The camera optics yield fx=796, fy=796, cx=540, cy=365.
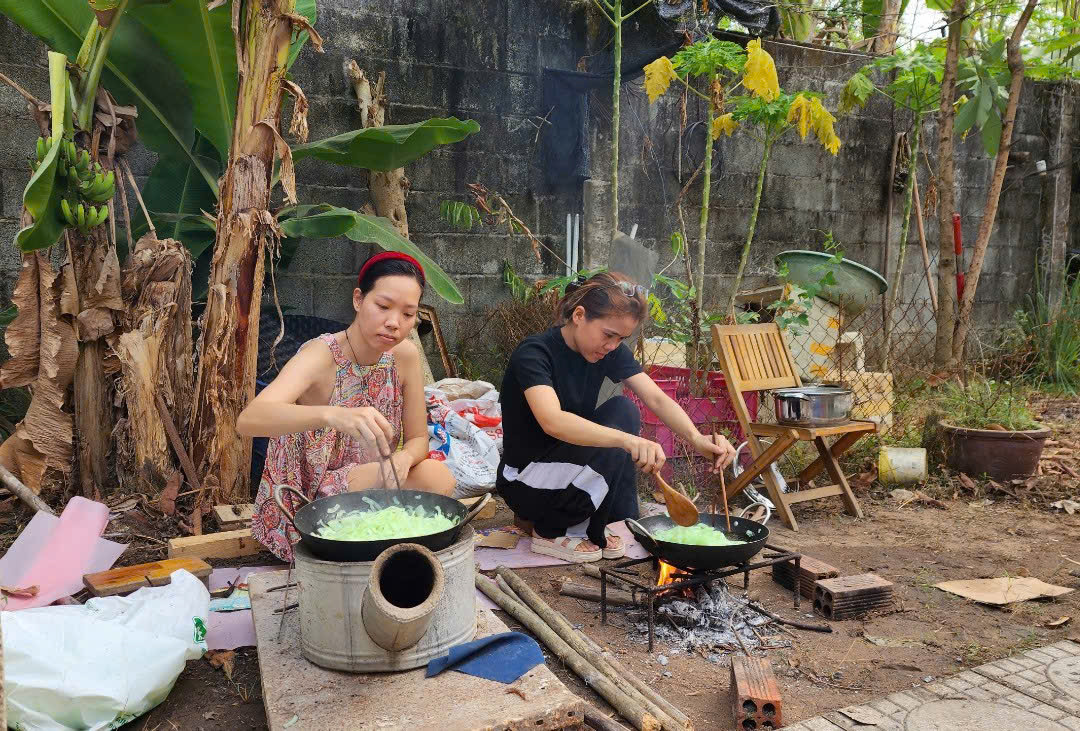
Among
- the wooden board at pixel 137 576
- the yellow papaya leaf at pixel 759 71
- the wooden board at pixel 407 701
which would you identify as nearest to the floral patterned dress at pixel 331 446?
the wooden board at pixel 137 576

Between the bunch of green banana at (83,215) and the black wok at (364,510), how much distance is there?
91.3 inches

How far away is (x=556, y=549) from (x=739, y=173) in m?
5.08

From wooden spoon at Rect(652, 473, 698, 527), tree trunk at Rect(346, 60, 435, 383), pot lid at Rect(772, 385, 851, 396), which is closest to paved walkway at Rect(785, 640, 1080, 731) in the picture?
wooden spoon at Rect(652, 473, 698, 527)

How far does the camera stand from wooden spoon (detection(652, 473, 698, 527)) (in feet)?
10.8

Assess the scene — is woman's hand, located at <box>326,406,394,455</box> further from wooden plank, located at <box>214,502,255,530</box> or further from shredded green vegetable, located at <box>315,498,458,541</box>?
wooden plank, located at <box>214,502,255,530</box>

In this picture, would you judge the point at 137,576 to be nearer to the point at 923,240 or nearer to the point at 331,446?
the point at 331,446

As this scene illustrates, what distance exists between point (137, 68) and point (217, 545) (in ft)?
9.06

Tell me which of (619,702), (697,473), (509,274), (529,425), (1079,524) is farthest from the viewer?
(509,274)

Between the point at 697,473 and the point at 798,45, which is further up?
the point at 798,45

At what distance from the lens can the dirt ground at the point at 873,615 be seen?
8.66 feet

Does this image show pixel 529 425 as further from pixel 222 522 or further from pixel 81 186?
pixel 81 186

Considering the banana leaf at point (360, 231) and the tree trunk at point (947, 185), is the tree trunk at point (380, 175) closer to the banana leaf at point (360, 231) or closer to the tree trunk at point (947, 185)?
the banana leaf at point (360, 231)

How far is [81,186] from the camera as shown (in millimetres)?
4070

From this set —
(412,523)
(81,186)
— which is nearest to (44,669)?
(412,523)
